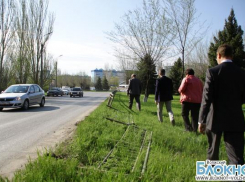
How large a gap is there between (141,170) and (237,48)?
27.3m

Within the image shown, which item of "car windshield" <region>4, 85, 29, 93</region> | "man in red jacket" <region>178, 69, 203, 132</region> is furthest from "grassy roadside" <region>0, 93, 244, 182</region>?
"car windshield" <region>4, 85, 29, 93</region>

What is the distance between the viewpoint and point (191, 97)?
658 cm

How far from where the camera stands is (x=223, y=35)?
90.6 ft

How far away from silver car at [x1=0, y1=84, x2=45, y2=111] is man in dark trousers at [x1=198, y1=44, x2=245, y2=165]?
1196cm

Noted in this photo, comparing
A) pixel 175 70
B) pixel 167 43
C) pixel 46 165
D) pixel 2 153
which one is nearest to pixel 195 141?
pixel 46 165

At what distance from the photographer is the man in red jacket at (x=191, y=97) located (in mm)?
6582

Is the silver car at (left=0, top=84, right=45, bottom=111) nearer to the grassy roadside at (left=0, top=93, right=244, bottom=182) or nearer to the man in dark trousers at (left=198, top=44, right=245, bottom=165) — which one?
the grassy roadside at (left=0, top=93, right=244, bottom=182)

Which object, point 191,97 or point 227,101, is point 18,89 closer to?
point 191,97

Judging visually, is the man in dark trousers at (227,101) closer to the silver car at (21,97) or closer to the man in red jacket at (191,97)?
the man in red jacket at (191,97)

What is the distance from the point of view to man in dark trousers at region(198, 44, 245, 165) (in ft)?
10.1

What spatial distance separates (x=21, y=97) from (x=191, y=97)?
1017 centimetres

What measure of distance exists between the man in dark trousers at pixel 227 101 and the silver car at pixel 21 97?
11965 mm

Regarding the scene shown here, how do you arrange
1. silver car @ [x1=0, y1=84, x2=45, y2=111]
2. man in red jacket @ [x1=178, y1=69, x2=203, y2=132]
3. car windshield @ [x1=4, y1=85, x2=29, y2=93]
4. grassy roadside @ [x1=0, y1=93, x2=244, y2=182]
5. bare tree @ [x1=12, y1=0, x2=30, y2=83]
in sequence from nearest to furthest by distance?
grassy roadside @ [x1=0, y1=93, x2=244, y2=182], man in red jacket @ [x1=178, y1=69, x2=203, y2=132], silver car @ [x1=0, y1=84, x2=45, y2=111], car windshield @ [x1=4, y1=85, x2=29, y2=93], bare tree @ [x1=12, y1=0, x2=30, y2=83]

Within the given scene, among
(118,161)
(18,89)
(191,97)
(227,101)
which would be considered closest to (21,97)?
(18,89)
